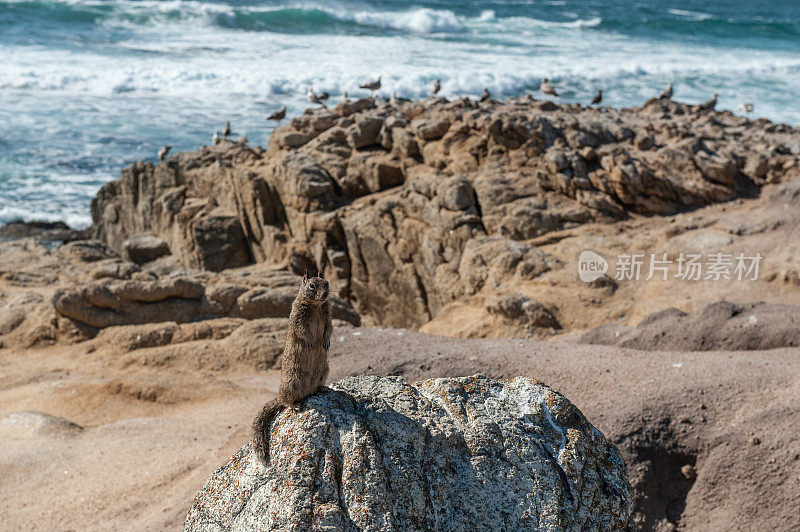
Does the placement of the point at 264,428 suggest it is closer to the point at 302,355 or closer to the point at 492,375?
the point at 302,355

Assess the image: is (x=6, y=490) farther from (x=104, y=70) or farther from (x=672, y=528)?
(x=104, y=70)

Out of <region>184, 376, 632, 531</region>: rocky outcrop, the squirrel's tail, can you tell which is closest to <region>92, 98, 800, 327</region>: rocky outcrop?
<region>184, 376, 632, 531</region>: rocky outcrop

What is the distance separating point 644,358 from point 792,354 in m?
1.67

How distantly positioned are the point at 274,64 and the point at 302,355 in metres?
35.3

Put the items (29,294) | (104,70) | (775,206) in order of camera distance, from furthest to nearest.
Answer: (104,70) < (775,206) < (29,294)

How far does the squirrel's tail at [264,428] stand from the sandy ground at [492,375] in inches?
79.9

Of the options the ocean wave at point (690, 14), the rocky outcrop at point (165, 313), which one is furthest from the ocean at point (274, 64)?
the rocky outcrop at point (165, 313)

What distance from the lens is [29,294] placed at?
1191cm

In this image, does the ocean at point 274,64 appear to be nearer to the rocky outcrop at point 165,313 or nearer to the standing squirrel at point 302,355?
the rocky outcrop at point 165,313

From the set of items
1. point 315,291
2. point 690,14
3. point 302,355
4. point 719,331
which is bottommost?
point 719,331

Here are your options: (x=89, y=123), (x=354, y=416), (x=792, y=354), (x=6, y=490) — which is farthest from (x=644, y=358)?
(x=89, y=123)

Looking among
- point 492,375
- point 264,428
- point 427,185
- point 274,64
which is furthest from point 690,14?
point 264,428

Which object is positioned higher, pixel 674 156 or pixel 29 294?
pixel 674 156

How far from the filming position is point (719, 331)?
868cm
